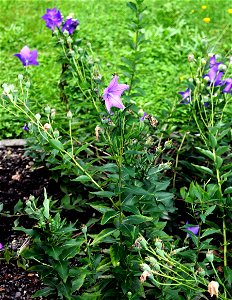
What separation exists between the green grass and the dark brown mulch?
22.0 inches

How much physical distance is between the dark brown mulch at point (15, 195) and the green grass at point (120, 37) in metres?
0.56

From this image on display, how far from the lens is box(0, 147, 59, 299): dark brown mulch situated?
8.30 feet

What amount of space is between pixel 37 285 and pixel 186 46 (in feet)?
8.34

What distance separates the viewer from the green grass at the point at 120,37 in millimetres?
4211

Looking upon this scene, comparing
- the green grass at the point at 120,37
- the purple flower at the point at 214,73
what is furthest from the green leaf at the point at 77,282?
the green grass at the point at 120,37

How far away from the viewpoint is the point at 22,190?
3.04 m

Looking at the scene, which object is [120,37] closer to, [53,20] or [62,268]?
[53,20]

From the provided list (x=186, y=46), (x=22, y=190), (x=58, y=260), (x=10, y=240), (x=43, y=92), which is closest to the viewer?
(x=58, y=260)

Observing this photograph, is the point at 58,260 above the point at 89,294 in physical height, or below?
above

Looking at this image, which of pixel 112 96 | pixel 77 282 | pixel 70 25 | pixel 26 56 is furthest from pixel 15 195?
pixel 112 96

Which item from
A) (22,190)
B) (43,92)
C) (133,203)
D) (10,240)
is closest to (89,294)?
(133,203)

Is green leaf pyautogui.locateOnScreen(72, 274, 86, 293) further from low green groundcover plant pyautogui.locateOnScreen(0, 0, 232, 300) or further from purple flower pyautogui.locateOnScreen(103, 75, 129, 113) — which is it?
purple flower pyautogui.locateOnScreen(103, 75, 129, 113)

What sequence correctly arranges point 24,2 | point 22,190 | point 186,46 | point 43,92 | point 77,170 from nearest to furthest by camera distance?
1. point 77,170
2. point 22,190
3. point 43,92
4. point 186,46
5. point 24,2

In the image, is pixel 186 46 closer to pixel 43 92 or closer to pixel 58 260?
pixel 43 92
